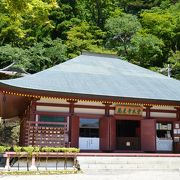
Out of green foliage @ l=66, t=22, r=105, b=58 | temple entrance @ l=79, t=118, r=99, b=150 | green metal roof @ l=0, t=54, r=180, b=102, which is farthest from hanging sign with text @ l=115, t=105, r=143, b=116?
green foliage @ l=66, t=22, r=105, b=58

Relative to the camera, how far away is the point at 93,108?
1762 cm

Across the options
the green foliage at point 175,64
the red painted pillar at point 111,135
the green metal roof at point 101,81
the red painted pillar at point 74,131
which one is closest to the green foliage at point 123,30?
the green foliage at point 175,64

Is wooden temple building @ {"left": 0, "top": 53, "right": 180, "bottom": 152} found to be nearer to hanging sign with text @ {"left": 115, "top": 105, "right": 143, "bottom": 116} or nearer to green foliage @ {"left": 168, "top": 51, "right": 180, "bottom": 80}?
hanging sign with text @ {"left": 115, "top": 105, "right": 143, "bottom": 116}

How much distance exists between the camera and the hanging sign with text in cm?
1775

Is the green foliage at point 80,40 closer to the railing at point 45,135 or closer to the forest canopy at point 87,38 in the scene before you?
the forest canopy at point 87,38

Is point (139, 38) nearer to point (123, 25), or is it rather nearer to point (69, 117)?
point (123, 25)

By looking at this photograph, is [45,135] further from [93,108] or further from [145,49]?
[145,49]

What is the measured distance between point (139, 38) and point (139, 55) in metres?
2.62

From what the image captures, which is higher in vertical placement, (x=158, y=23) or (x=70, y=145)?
(x=158, y=23)

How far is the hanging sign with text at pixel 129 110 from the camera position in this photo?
17750 millimetres

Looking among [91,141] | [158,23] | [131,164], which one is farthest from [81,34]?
[131,164]

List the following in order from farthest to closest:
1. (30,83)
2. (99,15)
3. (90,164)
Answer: (99,15) < (30,83) < (90,164)

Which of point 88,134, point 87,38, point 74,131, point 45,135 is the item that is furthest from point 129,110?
point 87,38

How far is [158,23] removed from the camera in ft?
131
